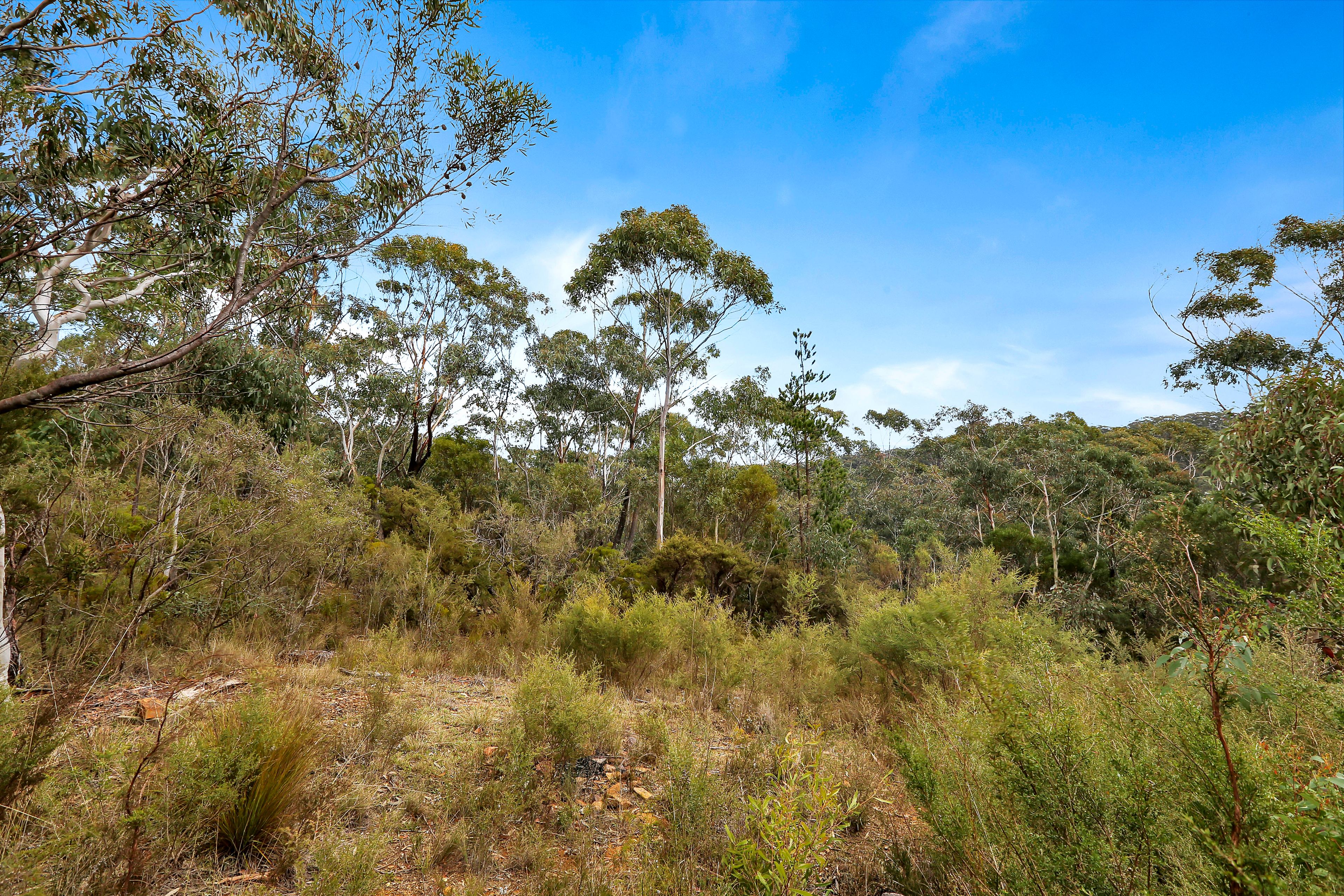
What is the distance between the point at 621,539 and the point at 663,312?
9.02 meters

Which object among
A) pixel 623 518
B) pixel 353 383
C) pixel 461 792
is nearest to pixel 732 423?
pixel 623 518

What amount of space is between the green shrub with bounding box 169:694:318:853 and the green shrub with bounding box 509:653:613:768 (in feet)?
4.15

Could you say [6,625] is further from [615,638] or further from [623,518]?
[623,518]

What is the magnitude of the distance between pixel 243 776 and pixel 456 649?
16.4 feet

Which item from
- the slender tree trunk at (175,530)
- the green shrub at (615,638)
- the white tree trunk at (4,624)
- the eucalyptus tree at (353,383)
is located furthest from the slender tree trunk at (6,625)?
Result: the eucalyptus tree at (353,383)

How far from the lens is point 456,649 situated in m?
7.46

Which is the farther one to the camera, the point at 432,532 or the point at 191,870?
the point at 432,532

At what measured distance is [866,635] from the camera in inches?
236

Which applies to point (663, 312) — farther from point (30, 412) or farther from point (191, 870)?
point (191, 870)

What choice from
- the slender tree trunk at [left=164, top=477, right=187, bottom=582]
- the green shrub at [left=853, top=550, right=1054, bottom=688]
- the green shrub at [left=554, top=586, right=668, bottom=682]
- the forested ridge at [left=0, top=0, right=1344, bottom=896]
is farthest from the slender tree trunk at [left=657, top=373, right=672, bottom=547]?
the slender tree trunk at [left=164, top=477, right=187, bottom=582]

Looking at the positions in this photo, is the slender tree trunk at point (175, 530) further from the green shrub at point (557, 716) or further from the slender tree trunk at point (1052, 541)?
the slender tree trunk at point (1052, 541)

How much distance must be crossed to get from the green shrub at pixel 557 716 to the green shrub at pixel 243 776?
4.15ft

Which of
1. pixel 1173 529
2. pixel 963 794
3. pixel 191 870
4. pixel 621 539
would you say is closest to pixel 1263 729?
pixel 1173 529

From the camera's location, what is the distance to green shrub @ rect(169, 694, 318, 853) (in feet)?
8.22
